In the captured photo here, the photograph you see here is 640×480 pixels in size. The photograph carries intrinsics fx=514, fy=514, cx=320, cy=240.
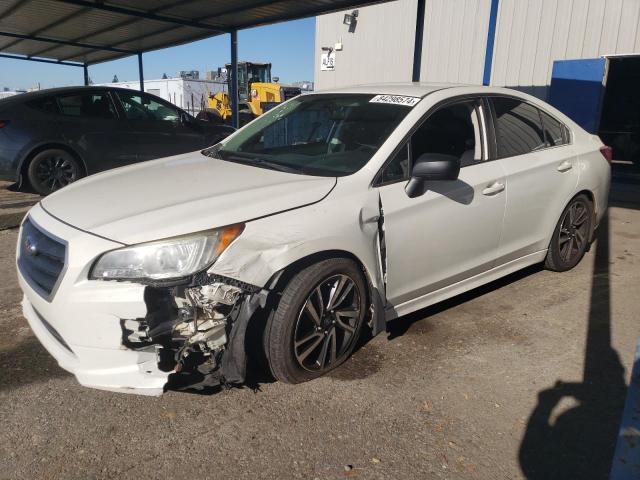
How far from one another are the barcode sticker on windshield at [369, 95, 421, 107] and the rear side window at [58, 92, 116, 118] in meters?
5.42

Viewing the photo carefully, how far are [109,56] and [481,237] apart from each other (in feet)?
57.0

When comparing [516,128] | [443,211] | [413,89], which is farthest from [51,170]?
[516,128]

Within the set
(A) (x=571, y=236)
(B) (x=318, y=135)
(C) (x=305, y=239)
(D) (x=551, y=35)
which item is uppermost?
(D) (x=551, y=35)

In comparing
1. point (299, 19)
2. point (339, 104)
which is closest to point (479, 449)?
point (339, 104)

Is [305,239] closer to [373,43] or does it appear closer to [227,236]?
[227,236]

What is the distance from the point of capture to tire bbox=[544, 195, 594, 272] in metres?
4.38

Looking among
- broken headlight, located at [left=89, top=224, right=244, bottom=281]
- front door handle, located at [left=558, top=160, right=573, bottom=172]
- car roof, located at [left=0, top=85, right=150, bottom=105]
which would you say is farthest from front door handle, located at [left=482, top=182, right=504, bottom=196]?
car roof, located at [left=0, top=85, right=150, bottom=105]

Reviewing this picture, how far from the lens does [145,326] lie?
2314 millimetres

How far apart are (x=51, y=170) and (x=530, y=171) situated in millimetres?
6277

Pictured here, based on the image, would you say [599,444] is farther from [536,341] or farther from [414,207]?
[414,207]

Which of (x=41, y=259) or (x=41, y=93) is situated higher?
(x=41, y=93)

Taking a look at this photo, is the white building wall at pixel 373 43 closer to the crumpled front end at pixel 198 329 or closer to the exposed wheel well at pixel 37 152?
the exposed wheel well at pixel 37 152

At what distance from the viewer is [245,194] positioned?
8.78 ft

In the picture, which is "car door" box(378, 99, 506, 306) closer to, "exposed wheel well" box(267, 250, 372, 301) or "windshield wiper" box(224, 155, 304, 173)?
"exposed wheel well" box(267, 250, 372, 301)
